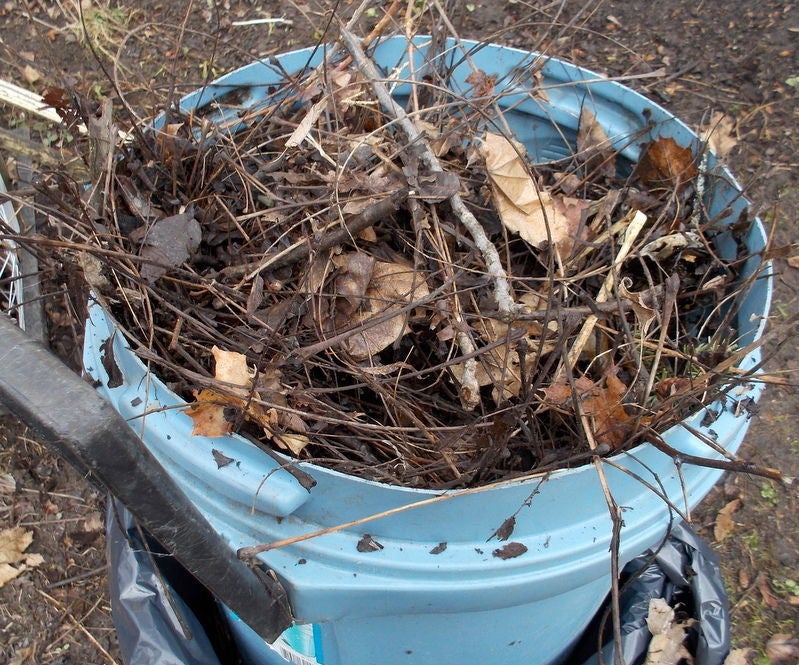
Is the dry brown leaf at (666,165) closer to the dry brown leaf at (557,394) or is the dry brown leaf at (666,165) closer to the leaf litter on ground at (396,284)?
the leaf litter on ground at (396,284)

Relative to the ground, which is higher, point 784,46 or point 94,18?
point 94,18

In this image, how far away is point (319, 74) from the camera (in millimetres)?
1092

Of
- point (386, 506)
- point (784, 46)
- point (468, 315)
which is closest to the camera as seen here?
point (386, 506)

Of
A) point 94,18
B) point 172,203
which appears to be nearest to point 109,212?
point 172,203

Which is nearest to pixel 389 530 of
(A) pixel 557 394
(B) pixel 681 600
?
(A) pixel 557 394

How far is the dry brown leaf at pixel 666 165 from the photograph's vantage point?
1099 millimetres

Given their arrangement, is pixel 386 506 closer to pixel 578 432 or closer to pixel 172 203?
pixel 578 432

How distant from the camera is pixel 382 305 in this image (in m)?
0.94

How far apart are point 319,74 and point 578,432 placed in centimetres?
69

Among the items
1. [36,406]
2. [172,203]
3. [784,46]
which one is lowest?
[784,46]

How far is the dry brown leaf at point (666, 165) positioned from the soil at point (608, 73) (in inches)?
10.6

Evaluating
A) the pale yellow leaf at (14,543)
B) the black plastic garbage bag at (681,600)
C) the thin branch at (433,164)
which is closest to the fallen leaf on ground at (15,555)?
the pale yellow leaf at (14,543)

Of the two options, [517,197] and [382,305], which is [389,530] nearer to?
[382,305]

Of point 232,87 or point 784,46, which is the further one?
point 784,46
